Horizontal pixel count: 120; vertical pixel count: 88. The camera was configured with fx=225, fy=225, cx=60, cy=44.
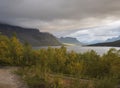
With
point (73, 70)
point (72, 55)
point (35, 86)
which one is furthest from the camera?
point (72, 55)

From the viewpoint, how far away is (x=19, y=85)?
12.4 m

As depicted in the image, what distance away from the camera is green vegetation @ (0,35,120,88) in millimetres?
15067

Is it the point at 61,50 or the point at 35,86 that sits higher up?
the point at 61,50

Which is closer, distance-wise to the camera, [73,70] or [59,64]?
[73,70]

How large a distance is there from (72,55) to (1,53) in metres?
7.03

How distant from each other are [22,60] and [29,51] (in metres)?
1.30

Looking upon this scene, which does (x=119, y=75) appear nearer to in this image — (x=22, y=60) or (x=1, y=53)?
(x=22, y=60)

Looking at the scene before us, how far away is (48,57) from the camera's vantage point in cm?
2103

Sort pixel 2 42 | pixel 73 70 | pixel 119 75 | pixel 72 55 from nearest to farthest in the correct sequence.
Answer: pixel 119 75 → pixel 73 70 → pixel 72 55 → pixel 2 42

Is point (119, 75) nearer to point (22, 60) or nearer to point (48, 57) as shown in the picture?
point (48, 57)

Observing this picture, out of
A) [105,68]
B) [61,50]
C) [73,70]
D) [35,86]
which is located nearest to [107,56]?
[105,68]

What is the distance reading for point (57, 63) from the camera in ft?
67.2

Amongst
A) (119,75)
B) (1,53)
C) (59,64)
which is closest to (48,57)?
(59,64)

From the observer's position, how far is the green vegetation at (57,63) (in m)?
15.1
